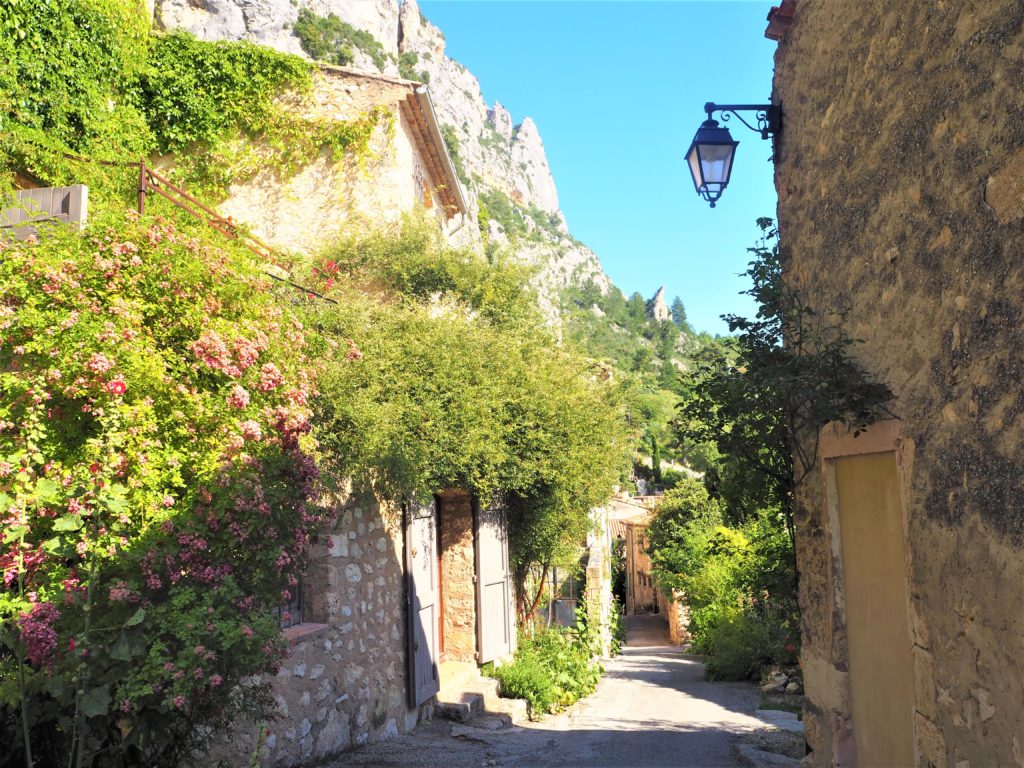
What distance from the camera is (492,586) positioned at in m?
9.64

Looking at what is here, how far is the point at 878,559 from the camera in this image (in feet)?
13.2

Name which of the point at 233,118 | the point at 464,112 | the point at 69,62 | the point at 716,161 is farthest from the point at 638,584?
the point at 464,112

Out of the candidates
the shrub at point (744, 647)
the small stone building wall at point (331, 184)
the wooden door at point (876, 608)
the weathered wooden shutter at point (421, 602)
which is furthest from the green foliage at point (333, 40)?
the wooden door at point (876, 608)

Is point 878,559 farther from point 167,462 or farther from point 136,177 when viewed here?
point 136,177

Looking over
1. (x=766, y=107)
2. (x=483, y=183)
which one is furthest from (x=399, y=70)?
(x=766, y=107)

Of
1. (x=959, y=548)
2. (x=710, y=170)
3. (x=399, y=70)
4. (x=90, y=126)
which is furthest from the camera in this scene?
(x=399, y=70)

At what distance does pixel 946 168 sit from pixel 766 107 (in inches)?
86.7

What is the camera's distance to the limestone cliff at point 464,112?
109 feet

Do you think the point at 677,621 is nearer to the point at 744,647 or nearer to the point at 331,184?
the point at 744,647

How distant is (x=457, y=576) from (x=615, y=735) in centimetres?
266

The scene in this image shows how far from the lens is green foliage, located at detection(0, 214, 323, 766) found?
10.8ft

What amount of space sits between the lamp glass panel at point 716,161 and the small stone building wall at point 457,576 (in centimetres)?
539

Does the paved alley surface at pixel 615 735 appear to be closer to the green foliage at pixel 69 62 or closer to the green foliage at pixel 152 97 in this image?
the green foliage at pixel 152 97

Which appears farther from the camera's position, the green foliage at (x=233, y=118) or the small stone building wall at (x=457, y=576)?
the green foliage at (x=233, y=118)
